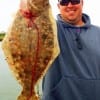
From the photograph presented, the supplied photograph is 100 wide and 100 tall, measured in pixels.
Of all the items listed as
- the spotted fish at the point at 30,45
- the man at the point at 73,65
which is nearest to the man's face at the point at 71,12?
the man at the point at 73,65

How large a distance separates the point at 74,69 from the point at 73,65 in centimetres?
5

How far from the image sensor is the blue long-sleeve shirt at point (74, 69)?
12.3 feet

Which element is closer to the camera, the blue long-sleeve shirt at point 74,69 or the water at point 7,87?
the blue long-sleeve shirt at point 74,69

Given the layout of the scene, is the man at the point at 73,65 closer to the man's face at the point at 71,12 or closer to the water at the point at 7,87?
the man's face at the point at 71,12

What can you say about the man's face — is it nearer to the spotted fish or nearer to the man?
the man

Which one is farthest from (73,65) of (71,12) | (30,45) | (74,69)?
(30,45)

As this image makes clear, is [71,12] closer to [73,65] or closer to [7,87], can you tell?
[73,65]

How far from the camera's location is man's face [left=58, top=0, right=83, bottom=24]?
12.0 ft

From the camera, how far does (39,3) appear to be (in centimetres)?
298

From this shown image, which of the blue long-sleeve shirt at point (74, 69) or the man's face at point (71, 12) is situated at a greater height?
the man's face at point (71, 12)

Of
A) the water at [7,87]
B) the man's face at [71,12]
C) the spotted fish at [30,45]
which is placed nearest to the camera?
the spotted fish at [30,45]

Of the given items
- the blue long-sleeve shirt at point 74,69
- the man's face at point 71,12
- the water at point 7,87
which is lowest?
the water at point 7,87

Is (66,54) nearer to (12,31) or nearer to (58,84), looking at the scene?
(58,84)

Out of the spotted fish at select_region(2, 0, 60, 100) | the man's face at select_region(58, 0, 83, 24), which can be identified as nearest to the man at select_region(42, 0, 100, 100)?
the man's face at select_region(58, 0, 83, 24)
